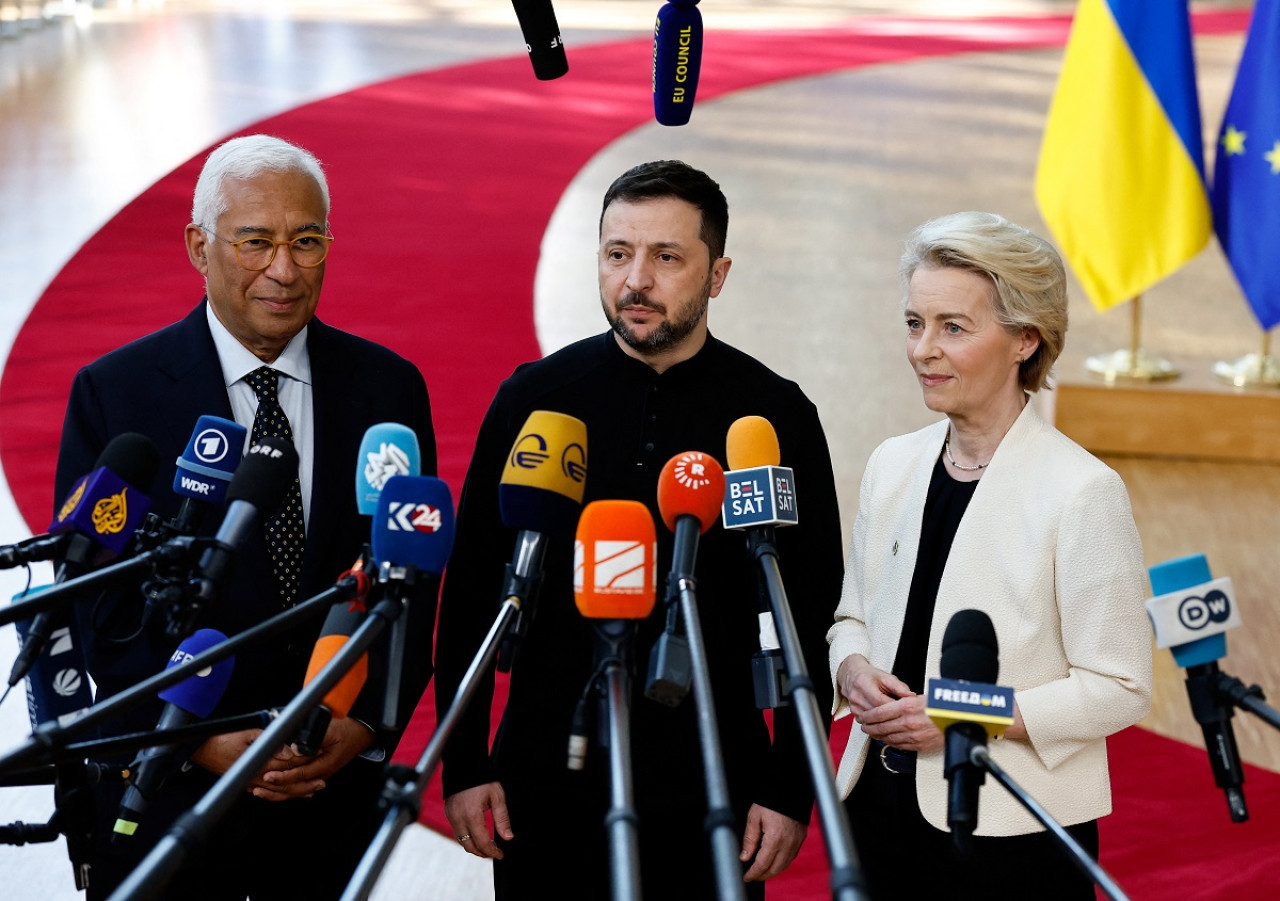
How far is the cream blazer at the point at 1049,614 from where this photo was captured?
1998 millimetres

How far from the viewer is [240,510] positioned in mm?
1505

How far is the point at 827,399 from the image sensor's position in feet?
20.2

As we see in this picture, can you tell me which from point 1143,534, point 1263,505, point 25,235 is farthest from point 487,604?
point 25,235

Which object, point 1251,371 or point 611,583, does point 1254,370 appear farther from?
point 611,583

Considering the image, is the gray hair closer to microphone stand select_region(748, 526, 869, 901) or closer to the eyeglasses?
the eyeglasses

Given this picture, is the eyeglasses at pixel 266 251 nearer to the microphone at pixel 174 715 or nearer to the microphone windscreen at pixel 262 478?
the microphone at pixel 174 715

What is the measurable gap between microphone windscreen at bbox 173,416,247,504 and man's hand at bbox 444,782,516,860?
2.36 feet

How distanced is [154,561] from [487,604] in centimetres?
87

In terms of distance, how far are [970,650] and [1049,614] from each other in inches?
23.0

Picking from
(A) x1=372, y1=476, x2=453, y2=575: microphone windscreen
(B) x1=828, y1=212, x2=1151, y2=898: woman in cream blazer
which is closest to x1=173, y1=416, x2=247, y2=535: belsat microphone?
(A) x1=372, y1=476, x2=453, y2=575: microphone windscreen

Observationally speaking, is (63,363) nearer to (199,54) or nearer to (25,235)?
(25,235)

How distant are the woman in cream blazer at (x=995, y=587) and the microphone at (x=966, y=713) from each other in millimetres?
532

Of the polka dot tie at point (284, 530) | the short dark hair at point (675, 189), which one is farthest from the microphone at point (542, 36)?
the polka dot tie at point (284, 530)

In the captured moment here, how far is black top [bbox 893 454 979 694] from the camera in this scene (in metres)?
2.15
